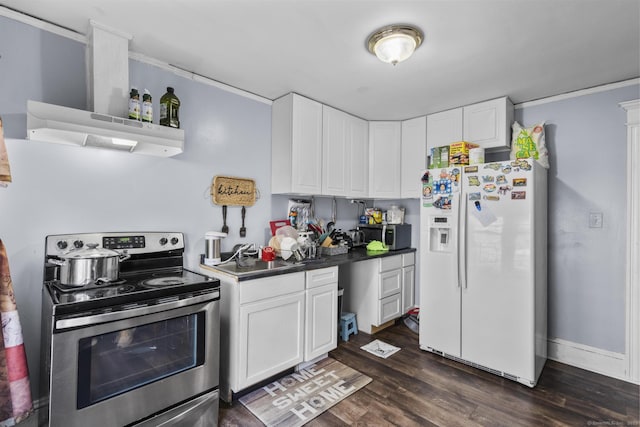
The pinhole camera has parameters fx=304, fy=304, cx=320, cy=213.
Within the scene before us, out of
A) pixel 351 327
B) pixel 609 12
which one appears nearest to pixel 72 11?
pixel 609 12

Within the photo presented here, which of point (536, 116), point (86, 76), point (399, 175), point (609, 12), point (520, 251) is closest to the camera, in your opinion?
point (609, 12)

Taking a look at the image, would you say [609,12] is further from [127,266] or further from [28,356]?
[28,356]

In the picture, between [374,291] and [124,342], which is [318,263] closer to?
[374,291]

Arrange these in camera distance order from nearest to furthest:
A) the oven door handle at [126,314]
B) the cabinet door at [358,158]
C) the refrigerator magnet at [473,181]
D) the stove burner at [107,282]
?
the oven door handle at [126,314] → the stove burner at [107,282] → the refrigerator magnet at [473,181] → the cabinet door at [358,158]

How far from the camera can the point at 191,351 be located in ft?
5.64

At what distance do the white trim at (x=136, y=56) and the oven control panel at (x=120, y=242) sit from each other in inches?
47.7

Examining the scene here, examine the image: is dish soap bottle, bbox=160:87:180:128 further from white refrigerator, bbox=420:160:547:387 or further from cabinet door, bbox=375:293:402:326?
cabinet door, bbox=375:293:402:326

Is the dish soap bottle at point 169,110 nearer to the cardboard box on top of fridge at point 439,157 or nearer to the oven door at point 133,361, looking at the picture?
the oven door at point 133,361

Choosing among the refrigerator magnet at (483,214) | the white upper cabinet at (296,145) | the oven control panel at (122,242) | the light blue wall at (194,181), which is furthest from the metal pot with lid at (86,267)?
the refrigerator magnet at (483,214)

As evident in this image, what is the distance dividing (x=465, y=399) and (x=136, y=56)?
328 cm

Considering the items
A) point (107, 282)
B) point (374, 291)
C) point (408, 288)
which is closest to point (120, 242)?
point (107, 282)

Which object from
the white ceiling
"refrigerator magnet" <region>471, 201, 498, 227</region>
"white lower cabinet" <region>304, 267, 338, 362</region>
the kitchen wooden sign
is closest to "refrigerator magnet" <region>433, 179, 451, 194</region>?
"refrigerator magnet" <region>471, 201, 498, 227</region>

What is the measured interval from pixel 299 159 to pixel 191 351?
1.77 m

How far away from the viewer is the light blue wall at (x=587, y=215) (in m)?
2.47
